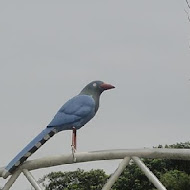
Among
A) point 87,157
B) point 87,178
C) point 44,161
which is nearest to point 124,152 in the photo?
point 87,157

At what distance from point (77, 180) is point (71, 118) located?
3003cm

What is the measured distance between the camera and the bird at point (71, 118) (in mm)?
12062

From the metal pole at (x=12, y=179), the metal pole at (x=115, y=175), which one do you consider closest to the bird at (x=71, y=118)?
the metal pole at (x=12, y=179)

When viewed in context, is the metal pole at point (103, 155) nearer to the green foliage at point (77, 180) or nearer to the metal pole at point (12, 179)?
the metal pole at point (12, 179)

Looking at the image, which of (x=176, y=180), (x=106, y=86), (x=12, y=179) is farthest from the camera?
(x=176, y=180)

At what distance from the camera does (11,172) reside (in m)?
12.4

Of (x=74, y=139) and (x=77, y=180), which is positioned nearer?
(x=74, y=139)

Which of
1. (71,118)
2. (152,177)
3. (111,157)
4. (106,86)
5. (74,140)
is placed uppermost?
(106,86)

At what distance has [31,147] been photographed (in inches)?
473

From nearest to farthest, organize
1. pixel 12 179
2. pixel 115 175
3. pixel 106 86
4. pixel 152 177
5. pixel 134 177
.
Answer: pixel 152 177 → pixel 115 175 → pixel 106 86 → pixel 12 179 → pixel 134 177

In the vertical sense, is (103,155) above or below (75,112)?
below

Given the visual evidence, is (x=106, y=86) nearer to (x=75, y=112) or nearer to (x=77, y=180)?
(x=75, y=112)

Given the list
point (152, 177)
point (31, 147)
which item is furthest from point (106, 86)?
point (152, 177)

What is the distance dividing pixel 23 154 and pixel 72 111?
113cm
